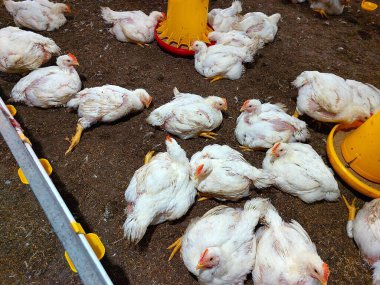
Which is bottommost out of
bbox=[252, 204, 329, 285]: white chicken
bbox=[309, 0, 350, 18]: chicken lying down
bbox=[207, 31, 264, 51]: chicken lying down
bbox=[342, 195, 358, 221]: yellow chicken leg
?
bbox=[342, 195, 358, 221]: yellow chicken leg

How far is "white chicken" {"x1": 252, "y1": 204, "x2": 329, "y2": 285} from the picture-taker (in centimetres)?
205

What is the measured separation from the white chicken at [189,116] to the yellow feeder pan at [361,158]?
1.05m

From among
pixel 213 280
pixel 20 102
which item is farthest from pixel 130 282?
pixel 20 102

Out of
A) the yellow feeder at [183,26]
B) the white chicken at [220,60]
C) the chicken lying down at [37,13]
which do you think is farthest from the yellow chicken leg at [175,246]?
the chicken lying down at [37,13]

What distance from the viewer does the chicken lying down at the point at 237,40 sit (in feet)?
12.1

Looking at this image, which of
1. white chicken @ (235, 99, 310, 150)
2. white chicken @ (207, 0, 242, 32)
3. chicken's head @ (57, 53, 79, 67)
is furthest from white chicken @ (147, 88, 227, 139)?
white chicken @ (207, 0, 242, 32)

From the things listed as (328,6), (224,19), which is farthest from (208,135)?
(328,6)

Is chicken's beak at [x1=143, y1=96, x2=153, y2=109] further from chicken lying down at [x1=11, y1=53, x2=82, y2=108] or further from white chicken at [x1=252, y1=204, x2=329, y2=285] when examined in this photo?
white chicken at [x1=252, y1=204, x2=329, y2=285]

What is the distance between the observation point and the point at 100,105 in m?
2.93

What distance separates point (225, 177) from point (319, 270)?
88 cm

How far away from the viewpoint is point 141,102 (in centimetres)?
316

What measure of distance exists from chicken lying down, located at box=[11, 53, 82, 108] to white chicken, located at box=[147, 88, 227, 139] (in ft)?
2.65

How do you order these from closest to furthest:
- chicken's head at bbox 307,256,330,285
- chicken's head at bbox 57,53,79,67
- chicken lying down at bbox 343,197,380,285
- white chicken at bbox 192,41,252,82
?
chicken's head at bbox 307,256,330,285
chicken lying down at bbox 343,197,380,285
chicken's head at bbox 57,53,79,67
white chicken at bbox 192,41,252,82

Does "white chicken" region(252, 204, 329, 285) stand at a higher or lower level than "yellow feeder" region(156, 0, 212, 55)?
lower
